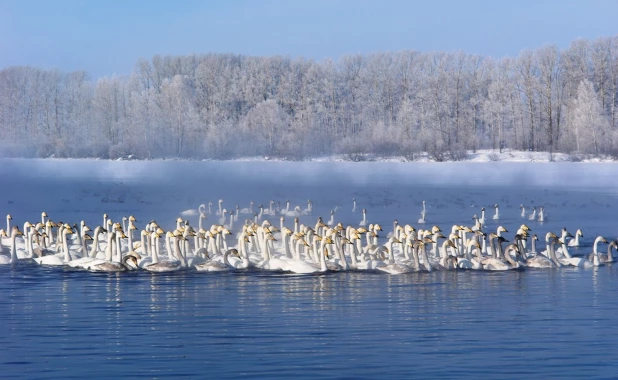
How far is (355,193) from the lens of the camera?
4166 cm

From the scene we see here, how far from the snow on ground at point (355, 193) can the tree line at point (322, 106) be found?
36.5 feet

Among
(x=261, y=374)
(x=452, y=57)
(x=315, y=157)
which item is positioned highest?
(x=452, y=57)

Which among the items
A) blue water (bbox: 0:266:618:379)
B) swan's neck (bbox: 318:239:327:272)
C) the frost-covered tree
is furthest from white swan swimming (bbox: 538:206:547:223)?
the frost-covered tree

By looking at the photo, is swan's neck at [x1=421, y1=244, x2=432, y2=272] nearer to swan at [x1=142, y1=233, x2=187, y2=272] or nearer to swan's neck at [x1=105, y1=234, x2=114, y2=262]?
swan at [x1=142, y1=233, x2=187, y2=272]

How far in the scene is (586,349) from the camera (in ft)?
37.5

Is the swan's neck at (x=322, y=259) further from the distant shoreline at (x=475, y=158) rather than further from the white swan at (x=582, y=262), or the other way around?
the distant shoreline at (x=475, y=158)

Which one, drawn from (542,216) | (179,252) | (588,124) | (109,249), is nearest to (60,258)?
(109,249)

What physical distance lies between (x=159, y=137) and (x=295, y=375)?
3088 inches

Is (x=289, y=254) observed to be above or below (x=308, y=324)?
above

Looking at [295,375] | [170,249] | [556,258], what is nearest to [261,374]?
[295,375]

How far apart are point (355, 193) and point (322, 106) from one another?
1870 inches

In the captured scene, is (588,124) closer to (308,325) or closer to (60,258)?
(60,258)

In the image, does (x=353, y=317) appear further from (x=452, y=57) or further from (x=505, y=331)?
(x=452, y=57)

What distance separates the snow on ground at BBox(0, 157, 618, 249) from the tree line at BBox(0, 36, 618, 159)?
438 inches
